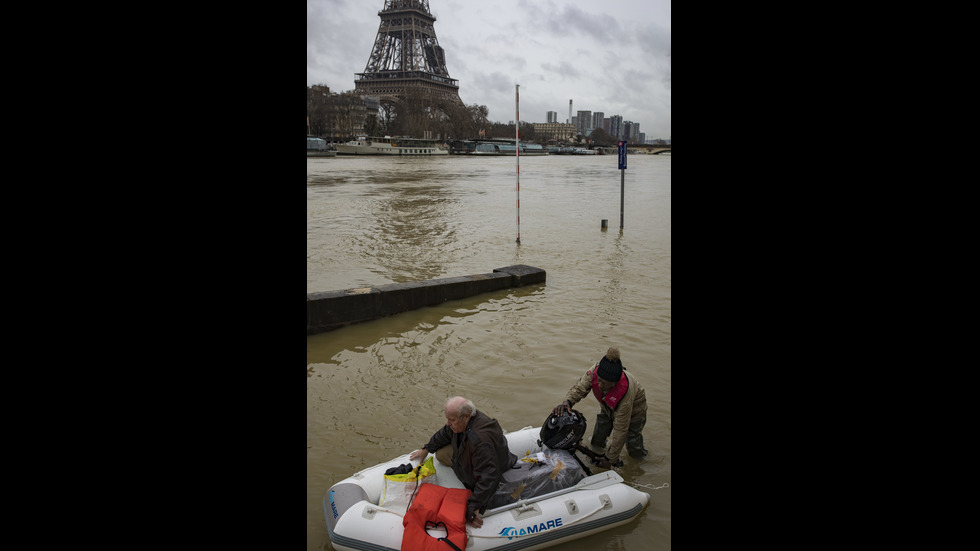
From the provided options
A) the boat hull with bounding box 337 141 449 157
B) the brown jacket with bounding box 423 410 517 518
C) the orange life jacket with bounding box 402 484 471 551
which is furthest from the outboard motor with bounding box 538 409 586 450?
the boat hull with bounding box 337 141 449 157

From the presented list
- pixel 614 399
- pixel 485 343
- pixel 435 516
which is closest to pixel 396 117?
pixel 485 343

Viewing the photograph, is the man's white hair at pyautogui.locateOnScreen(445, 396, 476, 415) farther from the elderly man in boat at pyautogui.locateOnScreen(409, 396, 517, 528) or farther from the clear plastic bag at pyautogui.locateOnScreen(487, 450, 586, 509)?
the clear plastic bag at pyautogui.locateOnScreen(487, 450, 586, 509)

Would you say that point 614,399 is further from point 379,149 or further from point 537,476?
point 379,149

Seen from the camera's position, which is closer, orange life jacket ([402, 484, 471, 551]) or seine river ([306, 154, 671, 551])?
orange life jacket ([402, 484, 471, 551])

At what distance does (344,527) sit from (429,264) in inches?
416

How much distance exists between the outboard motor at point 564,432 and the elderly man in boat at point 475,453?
0.62 m

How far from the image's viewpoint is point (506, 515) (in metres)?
4.20

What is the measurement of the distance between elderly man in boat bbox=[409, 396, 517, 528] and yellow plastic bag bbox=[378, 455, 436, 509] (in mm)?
226

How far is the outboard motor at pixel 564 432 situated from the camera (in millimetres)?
4906

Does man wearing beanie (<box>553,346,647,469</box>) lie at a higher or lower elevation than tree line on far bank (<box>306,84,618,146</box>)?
lower

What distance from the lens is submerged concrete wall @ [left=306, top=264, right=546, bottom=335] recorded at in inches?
342

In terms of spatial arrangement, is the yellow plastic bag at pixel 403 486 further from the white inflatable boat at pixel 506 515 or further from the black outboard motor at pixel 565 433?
the black outboard motor at pixel 565 433

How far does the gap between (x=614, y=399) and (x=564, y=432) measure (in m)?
0.52
